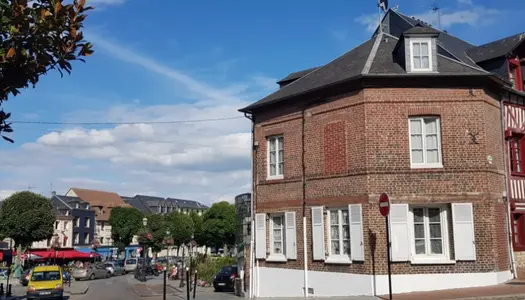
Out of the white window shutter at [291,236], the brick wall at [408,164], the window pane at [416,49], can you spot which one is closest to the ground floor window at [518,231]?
the brick wall at [408,164]

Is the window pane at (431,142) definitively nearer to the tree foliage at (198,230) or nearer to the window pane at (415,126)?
the window pane at (415,126)

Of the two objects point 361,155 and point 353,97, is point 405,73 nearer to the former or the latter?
point 353,97

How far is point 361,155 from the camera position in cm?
1702

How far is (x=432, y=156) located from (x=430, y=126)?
107 centimetres

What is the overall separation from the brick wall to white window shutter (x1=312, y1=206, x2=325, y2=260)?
30 cm

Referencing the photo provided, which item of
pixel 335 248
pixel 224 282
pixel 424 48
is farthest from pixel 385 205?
pixel 224 282

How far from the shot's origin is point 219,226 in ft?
265

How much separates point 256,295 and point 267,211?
3530 millimetres

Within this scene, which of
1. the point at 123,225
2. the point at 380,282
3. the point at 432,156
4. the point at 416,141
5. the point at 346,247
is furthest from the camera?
the point at 123,225

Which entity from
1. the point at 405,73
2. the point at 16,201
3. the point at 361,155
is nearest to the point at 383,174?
the point at 361,155

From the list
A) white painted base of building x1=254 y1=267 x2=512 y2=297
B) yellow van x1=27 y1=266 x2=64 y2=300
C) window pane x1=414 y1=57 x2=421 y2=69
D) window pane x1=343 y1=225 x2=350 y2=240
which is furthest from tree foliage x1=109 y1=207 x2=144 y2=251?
window pane x1=414 y1=57 x2=421 y2=69

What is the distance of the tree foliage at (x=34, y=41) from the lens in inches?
228

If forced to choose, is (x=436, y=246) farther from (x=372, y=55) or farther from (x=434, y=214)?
(x=372, y=55)

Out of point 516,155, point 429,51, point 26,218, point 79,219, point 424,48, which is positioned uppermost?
point 424,48
